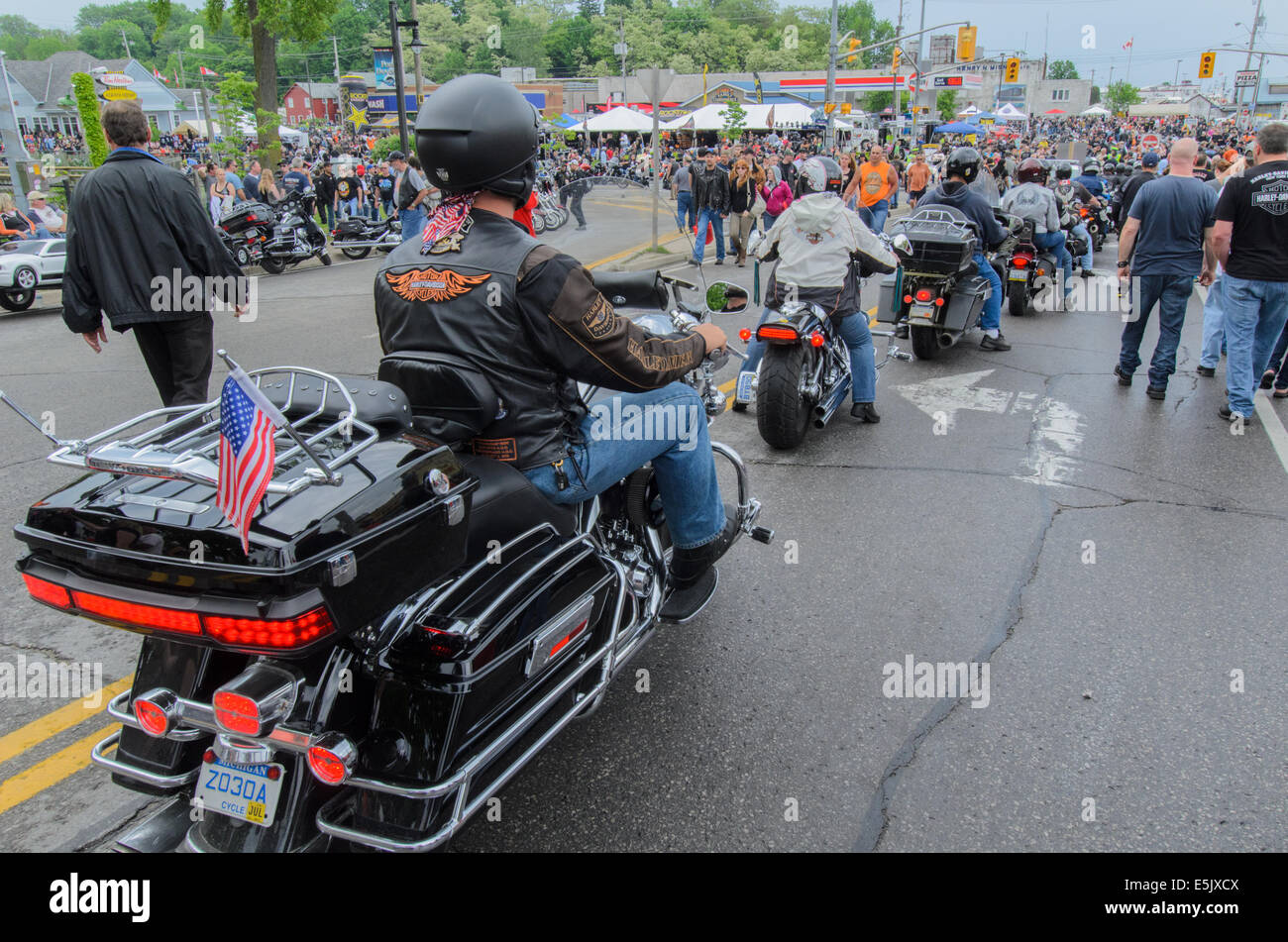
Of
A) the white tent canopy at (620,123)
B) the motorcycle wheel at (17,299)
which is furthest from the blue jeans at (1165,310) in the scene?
the white tent canopy at (620,123)

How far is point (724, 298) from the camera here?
3.28 metres

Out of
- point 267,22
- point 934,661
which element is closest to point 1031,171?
point 934,661

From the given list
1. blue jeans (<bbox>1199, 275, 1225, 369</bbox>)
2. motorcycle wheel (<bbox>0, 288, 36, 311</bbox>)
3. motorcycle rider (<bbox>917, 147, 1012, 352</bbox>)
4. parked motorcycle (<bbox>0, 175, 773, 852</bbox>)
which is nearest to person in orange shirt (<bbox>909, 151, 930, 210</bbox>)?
motorcycle rider (<bbox>917, 147, 1012, 352</bbox>)

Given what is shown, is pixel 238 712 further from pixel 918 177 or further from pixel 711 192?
pixel 918 177

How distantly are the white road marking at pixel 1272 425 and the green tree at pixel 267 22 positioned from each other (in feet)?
77.5

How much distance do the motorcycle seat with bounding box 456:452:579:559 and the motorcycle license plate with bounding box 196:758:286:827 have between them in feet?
2.30

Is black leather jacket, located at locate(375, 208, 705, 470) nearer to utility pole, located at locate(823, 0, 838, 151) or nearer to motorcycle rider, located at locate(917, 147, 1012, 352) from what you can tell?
motorcycle rider, located at locate(917, 147, 1012, 352)

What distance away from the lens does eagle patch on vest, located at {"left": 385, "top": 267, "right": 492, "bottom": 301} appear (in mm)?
2428

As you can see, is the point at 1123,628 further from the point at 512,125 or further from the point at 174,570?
the point at 174,570

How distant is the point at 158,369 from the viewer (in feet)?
15.8

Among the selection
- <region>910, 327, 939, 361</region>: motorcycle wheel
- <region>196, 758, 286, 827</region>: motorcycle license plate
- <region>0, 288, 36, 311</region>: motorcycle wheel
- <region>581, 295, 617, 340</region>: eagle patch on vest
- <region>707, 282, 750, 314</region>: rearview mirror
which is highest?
<region>581, 295, 617, 340</region>: eagle patch on vest

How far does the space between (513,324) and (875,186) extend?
1394 centimetres

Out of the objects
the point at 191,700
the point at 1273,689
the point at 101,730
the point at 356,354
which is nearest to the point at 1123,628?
the point at 1273,689
